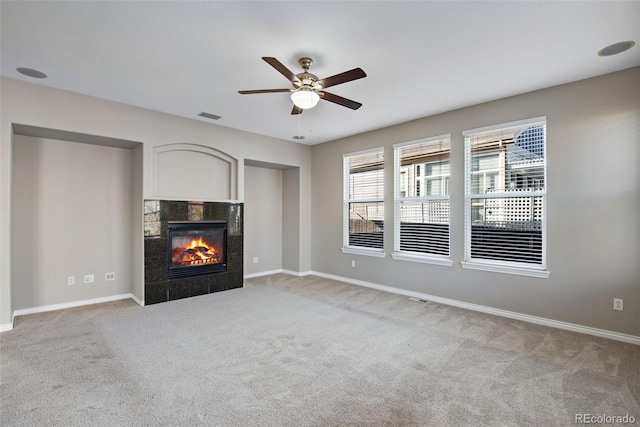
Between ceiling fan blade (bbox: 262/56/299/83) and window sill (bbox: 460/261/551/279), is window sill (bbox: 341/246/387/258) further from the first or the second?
ceiling fan blade (bbox: 262/56/299/83)

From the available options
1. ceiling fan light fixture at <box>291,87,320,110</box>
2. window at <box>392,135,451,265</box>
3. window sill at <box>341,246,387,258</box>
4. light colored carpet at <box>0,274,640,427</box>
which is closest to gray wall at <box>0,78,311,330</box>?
light colored carpet at <box>0,274,640,427</box>

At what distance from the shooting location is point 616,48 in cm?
278

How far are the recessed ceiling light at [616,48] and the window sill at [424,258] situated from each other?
2831 mm

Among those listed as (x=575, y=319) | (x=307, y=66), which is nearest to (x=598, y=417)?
(x=575, y=319)

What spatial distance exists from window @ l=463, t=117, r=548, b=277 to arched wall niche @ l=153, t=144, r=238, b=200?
388 cm

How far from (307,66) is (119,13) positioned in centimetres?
154

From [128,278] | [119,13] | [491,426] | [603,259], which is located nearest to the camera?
[491,426]

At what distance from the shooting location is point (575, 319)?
3477 millimetres

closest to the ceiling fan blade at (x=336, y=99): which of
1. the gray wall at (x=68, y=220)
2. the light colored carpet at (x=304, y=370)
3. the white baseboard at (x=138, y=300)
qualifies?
the light colored carpet at (x=304, y=370)

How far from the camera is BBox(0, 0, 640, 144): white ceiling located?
2.31 meters

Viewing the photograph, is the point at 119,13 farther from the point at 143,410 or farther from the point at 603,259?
the point at 603,259

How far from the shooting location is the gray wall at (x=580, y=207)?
318 cm

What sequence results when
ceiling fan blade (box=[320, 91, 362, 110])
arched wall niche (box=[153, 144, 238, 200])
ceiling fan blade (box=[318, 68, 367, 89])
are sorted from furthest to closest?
arched wall niche (box=[153, 144, 238, 200]) < ceiling fan blade (box=[320, 91, 362, 110]) < ceiling fan blade (box=[318, 68, 367, 89])

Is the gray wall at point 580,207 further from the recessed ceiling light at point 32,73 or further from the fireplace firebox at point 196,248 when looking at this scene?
the recessed ceiling light at point 32,73
